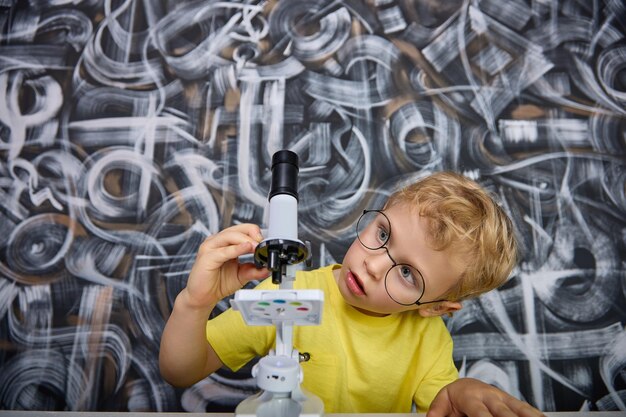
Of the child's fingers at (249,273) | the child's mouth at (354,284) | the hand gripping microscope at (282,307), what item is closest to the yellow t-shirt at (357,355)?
the child's mouth at (354,284)

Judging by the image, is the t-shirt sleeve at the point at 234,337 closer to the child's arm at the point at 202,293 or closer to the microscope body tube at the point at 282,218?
the child's arm at the point at 202,293

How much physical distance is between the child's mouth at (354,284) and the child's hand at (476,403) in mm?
226

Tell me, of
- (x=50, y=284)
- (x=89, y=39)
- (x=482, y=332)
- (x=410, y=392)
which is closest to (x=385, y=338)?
(x=410, y=392)

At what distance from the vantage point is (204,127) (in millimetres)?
1401

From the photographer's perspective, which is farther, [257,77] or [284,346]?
[257,77]

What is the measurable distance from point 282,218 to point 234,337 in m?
Answer: 0.45

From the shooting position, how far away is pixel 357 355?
0.99 metres

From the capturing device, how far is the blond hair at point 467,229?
910 mm

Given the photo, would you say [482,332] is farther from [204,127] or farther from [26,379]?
[26,379]

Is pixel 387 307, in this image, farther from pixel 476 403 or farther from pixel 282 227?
pixel 282 227

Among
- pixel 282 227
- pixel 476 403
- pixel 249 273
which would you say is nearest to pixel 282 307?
pixel 282 227

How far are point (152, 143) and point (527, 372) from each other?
1157 millimetres

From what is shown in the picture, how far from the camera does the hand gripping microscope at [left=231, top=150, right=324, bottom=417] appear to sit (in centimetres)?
58

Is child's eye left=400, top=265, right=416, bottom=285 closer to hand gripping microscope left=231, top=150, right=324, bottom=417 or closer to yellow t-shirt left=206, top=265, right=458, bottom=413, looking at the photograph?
yellow t-shirt left=206, top=265, right=458, bottom=413
